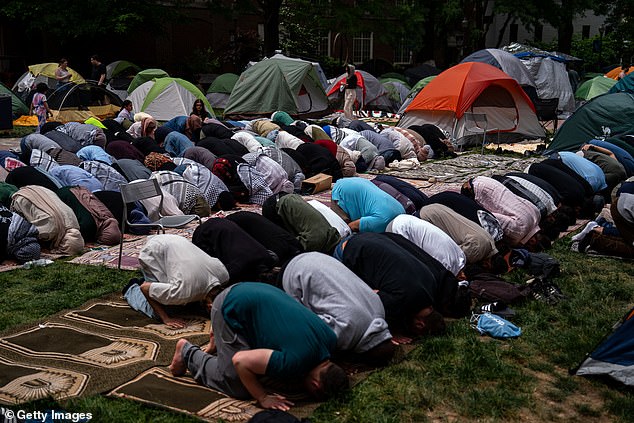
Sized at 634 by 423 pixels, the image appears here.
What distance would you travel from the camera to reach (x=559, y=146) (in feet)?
49.6

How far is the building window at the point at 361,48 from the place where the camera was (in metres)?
39.3

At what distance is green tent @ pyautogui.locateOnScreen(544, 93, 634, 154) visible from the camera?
47.6ft

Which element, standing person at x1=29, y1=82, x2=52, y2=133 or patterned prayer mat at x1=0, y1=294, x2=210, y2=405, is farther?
standing person at x1=29, y1=82, x2=52, y2=133

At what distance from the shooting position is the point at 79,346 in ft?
17.1

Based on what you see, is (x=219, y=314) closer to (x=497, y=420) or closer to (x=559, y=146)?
(x=497, y=420)

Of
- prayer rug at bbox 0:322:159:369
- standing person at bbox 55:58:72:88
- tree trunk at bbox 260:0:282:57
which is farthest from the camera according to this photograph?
tree trunk at bbox 260:0:282:57

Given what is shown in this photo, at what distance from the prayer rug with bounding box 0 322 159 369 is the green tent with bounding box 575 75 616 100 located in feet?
73.6

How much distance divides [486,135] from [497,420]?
13.5 meters

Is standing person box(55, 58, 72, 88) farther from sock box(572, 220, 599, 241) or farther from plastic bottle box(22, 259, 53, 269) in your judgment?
sock box(572, 220, 599, 241)

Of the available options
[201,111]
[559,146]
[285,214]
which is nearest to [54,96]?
[201,111]

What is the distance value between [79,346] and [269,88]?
15637mm

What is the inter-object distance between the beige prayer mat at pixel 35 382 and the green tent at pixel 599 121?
12242 mm

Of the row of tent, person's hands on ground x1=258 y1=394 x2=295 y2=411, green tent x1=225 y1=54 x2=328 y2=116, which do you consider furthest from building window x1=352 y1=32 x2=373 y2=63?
person's hands on ground x1=258 y1=394 x2=295 y2=411

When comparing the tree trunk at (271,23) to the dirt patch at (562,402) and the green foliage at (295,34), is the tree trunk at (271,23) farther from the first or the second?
the dirt patch at (562,402)
